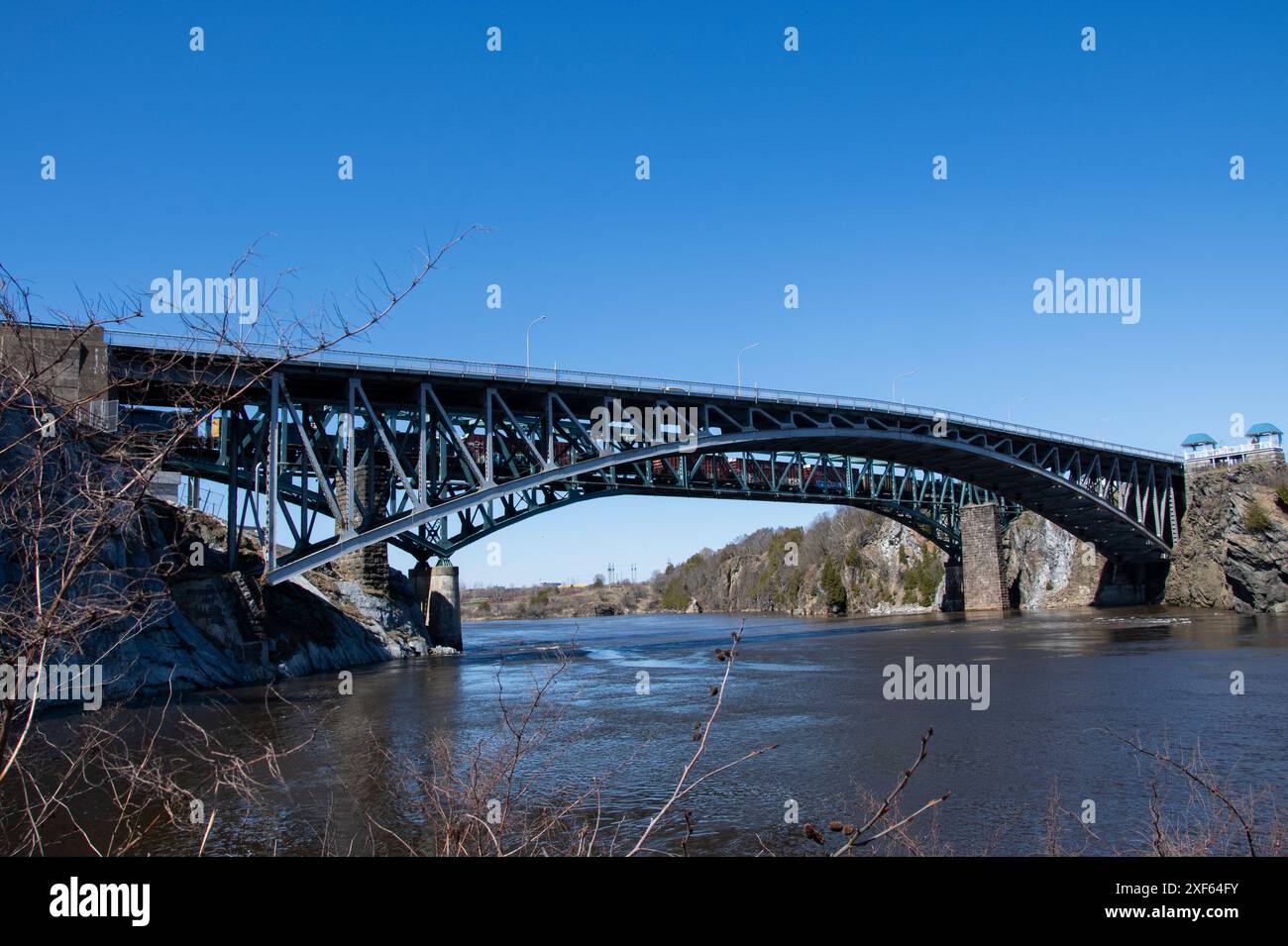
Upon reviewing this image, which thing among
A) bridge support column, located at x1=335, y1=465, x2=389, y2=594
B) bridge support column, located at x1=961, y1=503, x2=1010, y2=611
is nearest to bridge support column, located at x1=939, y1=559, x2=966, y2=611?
bridge support column, located at x1=961, y1=503, x2=1010, y2=611

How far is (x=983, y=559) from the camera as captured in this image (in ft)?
267

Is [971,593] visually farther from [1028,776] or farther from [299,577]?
[1028,776]

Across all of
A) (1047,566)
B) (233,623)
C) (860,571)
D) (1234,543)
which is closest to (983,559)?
(1047,566)

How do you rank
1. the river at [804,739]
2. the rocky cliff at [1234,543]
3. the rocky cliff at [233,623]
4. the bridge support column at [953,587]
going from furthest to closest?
the bridge support column at [953,587] → the rocky cliff at [1234,543] → the rocky cliff at [233,623] → the river at [804,739]

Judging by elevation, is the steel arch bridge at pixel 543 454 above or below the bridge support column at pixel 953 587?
above

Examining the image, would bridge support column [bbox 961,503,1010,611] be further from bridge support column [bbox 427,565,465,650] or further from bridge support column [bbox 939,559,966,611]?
bridge support column [bbox 427,565,465,650]

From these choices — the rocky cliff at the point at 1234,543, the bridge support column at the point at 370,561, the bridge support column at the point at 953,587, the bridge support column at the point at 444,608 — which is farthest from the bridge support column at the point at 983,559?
the bridge support column at the point at 370,561

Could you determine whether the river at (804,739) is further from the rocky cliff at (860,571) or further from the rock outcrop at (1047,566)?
the rocky cliff at (860,571)

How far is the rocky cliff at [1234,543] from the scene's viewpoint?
64.1 meters

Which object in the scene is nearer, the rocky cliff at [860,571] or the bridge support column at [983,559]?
the bridge support column at [983,559]

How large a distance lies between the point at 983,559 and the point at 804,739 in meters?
68.6

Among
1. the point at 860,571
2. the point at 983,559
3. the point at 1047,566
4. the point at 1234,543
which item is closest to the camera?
the point at 1234,543

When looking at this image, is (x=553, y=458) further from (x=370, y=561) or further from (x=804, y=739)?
(x=804, y=739)

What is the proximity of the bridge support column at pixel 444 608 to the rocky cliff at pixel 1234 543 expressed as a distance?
55668 millimetres
